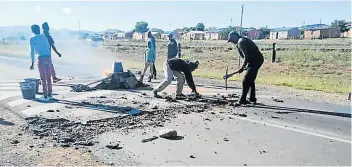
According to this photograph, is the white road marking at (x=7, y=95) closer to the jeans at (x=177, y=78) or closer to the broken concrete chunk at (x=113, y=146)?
the jeans at (x=177, y=78)

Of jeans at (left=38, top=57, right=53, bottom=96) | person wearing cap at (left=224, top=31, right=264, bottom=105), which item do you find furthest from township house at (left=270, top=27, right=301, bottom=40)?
jeans at (left=38, top=57, right=53, bottom=96)

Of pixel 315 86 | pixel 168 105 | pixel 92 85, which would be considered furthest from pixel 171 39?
pixel 315 86

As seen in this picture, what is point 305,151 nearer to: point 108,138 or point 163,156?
point 163,156

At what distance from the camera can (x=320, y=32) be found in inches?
3575

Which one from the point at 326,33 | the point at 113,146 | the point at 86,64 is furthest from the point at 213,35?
the point at 113,146

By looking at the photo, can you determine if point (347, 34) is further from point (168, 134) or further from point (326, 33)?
point (168, 134)

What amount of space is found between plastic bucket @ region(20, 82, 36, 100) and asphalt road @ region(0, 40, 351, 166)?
39 cm

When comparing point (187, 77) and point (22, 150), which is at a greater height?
point (187, 77)

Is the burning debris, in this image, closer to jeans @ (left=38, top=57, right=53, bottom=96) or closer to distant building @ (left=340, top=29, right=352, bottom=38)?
jeans @ (left=38, top=57, right=53, bottom=96)

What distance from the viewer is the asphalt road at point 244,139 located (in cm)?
502

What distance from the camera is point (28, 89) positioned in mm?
9172

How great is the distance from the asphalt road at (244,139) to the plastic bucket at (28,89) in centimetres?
39

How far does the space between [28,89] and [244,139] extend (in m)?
5.99

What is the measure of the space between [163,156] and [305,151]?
221 centimetres
